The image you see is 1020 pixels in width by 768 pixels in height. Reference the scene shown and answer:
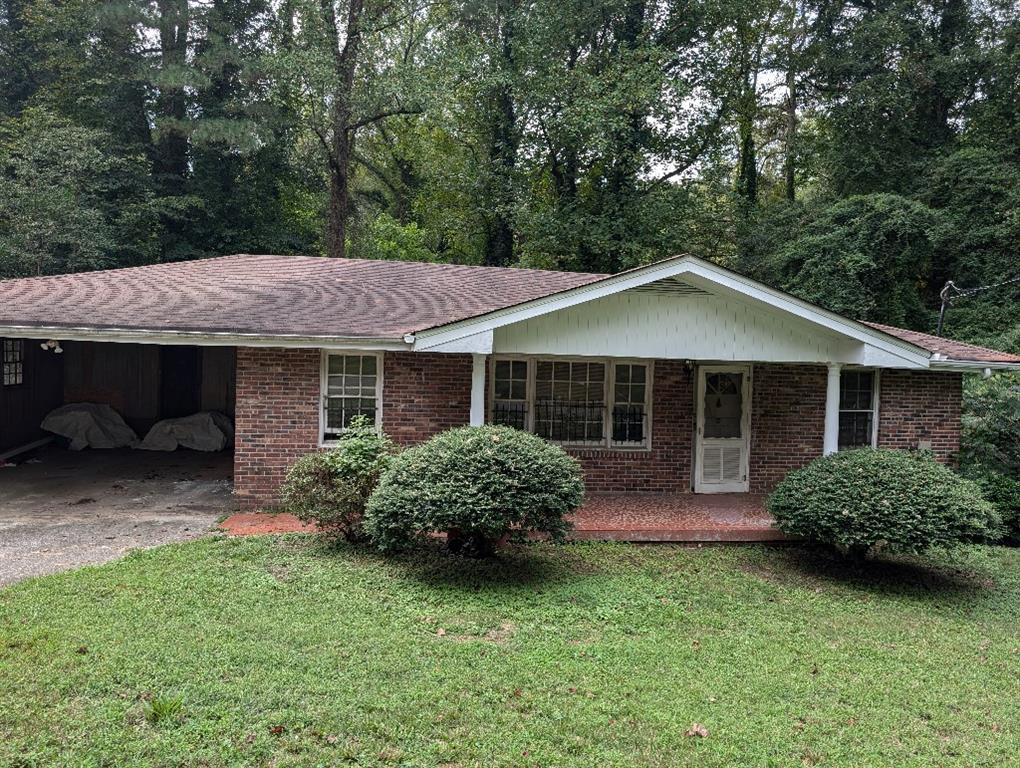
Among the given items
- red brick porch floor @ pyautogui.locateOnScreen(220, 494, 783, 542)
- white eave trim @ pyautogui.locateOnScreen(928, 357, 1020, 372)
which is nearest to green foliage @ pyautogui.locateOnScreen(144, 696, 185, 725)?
red brick porch floor @ pyautogui.locateOnScreen(220, 494, 783, 542)

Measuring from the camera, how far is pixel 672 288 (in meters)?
8.59

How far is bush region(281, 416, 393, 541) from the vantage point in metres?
7.11

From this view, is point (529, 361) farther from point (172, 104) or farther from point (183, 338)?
point (172, 104)

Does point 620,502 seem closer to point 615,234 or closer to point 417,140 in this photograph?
point 615,234

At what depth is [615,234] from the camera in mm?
20656

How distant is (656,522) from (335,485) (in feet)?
13.1

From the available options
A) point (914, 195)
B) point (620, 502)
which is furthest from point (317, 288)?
point (914, 195)

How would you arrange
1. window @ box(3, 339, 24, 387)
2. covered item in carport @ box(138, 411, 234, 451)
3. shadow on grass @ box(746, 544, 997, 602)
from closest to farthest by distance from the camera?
shadow on grass @ box(746, 544, 997, 602), window @ box(3, 339, 24, 387), covered item in carport @ box(138, 411, 234, 451)

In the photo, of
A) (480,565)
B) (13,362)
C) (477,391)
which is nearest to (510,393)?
(477,391)

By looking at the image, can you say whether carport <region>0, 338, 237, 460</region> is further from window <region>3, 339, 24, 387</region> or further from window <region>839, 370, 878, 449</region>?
window <region>839, 370, 878, 449</region>

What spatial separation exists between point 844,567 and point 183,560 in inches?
278

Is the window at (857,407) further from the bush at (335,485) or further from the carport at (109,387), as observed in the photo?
the carport at (109,387)

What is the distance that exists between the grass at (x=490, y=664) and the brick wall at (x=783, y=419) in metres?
3.44

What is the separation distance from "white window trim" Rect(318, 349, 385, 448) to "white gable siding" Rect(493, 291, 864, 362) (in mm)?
1837
